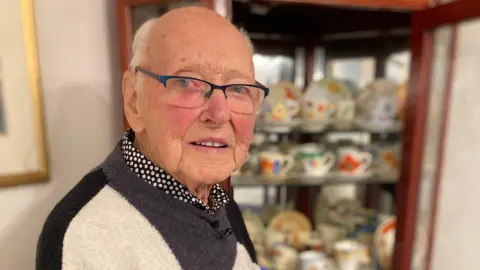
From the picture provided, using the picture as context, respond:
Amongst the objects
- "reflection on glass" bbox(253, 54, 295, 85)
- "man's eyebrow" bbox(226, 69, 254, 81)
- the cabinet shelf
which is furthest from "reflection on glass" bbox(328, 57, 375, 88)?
"man's eyebrow" bbox(226, 69, 254, 81)

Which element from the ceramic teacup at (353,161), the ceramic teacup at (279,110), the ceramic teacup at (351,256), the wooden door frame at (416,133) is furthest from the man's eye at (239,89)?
the ceramic teacup at (351,256)

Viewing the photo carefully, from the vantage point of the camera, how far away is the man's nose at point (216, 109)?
648mm

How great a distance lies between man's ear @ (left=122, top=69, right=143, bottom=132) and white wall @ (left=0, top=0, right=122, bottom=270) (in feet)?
1.24

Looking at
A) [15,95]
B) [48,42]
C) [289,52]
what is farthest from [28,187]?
[289,52]

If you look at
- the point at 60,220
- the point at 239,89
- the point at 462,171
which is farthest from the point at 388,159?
the point at 60,220

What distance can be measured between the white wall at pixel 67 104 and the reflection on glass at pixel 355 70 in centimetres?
87

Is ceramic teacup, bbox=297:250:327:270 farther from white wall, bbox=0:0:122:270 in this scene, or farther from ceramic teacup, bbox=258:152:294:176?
white wall, bbox=0:0:122:270

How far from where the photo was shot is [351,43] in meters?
1.47

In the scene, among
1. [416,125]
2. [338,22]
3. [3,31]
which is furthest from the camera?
[338,22]

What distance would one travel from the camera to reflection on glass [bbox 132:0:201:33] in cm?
91

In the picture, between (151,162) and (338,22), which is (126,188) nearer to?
(151,162)

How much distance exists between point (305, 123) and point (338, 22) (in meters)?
0.42

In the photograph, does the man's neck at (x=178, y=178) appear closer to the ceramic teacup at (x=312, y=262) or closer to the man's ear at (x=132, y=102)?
the man's ear at (x=132, y=102)

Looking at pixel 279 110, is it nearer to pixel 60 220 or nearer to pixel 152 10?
pixel 152 10
